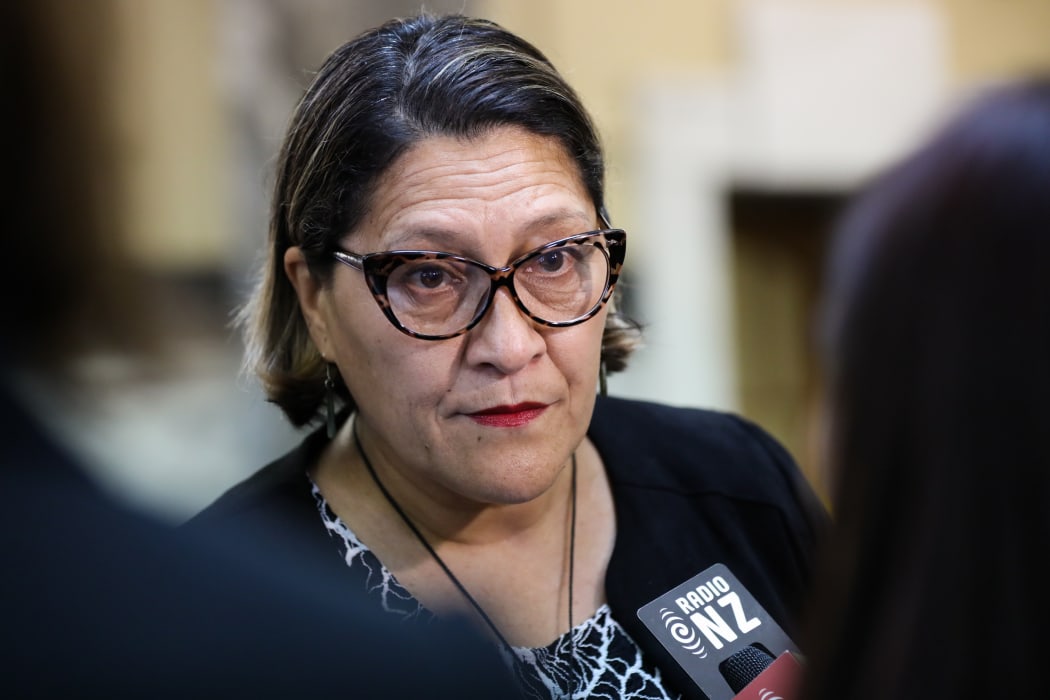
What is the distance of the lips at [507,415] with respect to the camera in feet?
6.27

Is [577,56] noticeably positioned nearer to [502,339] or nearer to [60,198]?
[502,339]

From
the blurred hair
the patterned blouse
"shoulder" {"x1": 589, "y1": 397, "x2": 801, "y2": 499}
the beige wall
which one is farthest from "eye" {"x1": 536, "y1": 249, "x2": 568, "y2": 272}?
the beige wall

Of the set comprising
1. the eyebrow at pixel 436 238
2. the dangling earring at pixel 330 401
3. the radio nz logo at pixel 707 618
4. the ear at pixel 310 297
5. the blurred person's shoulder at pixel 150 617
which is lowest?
the radio nz logo at pixel 707 618

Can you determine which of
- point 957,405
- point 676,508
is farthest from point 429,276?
point 957,405

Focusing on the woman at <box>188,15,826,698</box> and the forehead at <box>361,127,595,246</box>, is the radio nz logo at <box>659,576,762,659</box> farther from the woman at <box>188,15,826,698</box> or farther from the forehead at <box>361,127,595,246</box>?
the forehead at <box>361,127,595,246</box>

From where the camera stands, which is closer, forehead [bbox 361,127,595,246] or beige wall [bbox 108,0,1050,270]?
forehead [bbox 361,127,595,246]

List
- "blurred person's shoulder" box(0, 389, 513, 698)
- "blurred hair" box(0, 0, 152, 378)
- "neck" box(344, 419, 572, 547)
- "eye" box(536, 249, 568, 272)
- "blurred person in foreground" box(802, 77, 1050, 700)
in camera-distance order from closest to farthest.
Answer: "blurred hair" box(0, 0, 152, 378)
"blurred person's shoulder" box(0, 389, 513, 698)
"blurred person in foreground" box(802, 77, 1050, 700)
"eye" box(536, 249, 568, 272)
"neck" box(344, 419, 572, 547)

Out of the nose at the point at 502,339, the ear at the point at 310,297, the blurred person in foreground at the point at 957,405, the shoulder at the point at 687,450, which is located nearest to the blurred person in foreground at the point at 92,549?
the blurred person in foreground at the point at 957,405

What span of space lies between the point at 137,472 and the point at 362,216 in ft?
3.67

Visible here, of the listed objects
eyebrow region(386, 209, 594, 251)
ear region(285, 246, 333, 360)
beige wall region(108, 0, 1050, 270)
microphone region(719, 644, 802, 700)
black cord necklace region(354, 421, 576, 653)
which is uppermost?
beige wall region(108, 0, 1050, 270)

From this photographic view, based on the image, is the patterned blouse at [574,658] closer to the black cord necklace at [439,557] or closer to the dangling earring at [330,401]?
the black cord necklace at [439,557]

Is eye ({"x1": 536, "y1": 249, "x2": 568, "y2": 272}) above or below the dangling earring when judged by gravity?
above

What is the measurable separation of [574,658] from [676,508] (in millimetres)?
389

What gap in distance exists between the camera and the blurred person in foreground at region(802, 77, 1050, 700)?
38.4 inches
